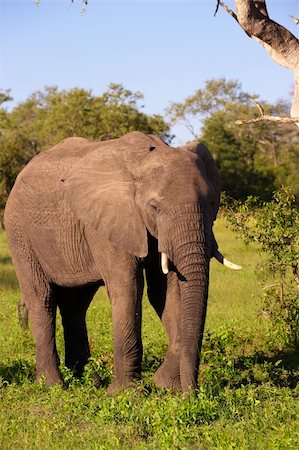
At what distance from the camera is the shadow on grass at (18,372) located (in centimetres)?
870

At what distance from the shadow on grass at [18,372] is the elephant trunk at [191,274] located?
1.96 meters

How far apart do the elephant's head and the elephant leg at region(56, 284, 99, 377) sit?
127 cm

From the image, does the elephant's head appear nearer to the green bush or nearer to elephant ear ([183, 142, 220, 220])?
elephant ear ([183, 142, 220, 220])

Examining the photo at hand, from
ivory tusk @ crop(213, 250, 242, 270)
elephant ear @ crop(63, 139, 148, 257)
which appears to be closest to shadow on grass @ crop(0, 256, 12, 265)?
elephant ear @ crop(63, 139, 148, 257)

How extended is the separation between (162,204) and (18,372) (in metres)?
2.70

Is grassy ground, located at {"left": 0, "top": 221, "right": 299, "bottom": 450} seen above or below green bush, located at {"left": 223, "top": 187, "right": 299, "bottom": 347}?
below

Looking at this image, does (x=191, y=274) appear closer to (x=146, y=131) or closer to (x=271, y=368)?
(x=271, y=368)

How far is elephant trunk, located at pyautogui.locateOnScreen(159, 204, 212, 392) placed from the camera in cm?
714

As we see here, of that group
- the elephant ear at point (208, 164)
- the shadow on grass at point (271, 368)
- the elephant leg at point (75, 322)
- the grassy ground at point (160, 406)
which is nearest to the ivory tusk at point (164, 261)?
the elephant ear at point (208, 164)

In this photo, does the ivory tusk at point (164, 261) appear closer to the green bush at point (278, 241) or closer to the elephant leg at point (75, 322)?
the elephant leg at point (75, 322)

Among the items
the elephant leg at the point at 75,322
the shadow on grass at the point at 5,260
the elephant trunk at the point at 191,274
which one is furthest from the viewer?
the shadow on grass at the point at 5,260

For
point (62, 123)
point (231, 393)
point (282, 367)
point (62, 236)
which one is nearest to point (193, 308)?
point (231, 393)

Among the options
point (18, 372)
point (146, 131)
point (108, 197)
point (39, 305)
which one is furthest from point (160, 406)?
point (146, 131)

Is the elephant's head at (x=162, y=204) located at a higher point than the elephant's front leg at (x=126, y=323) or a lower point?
higher
